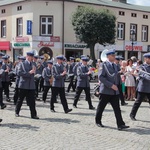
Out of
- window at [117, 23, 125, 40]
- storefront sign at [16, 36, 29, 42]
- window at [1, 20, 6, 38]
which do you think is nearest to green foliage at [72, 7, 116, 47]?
storefront sign at [16, 36, 29, 42]

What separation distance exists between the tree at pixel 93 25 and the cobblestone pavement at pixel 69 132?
20.6 metres

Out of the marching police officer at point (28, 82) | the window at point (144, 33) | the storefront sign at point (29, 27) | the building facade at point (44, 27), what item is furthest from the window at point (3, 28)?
the marching police officer at point (28, 82)

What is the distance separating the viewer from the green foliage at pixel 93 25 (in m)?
30.7

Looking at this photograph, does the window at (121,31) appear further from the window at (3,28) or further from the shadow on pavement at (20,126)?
the shadow on pavement at (20,126)

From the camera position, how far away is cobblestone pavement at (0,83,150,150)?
264 inches

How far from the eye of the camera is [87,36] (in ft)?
102

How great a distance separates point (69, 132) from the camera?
7.86 meters

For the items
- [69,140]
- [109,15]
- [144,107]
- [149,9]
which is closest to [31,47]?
[109,15]

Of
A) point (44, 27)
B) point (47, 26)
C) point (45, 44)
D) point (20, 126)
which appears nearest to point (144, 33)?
point (47, 26)

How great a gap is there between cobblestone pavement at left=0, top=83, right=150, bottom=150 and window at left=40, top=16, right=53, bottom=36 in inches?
941

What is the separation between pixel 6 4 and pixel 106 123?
3024cm

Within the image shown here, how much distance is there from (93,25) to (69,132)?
77.6ft

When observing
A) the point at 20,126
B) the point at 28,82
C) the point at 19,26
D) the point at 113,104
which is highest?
the point at 19,26

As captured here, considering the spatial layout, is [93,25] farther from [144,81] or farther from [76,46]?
[144,81]
